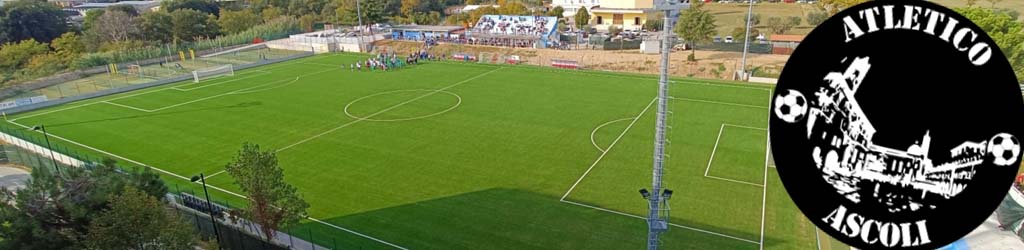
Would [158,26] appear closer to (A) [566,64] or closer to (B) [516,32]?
(B) [516,32]

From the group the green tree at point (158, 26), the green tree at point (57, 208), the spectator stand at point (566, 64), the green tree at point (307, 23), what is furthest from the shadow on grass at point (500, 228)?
the green tree at point (307, 23)

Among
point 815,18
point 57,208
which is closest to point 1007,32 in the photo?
point 815,18

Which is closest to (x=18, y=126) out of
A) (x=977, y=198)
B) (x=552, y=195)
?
(x=552, y=195)

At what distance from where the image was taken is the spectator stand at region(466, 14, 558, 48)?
68438mm

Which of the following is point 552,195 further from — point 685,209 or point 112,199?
point 112,199

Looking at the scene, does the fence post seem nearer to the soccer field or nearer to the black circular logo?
the soccer field

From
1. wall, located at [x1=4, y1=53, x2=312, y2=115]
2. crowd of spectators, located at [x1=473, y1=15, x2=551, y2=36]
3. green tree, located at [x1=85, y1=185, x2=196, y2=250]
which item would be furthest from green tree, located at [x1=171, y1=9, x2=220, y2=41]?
green tree, located at [x1=85, y1=185, x2=196, y2=250]

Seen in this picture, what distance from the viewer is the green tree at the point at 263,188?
19.5 m

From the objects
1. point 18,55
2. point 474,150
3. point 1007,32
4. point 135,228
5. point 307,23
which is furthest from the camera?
point 307,23

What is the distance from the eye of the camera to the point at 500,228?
22.5 meters

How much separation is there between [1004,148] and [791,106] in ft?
9.02

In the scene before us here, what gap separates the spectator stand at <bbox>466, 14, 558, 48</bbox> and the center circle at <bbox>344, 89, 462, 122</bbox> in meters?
23.8

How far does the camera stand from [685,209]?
936 inches

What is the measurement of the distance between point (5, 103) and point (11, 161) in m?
16.5
